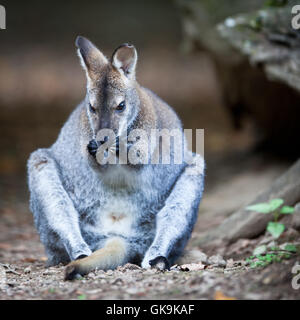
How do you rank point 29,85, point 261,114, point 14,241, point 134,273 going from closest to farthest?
point 134,273 → point 14,241 → point 261,114 → point 29,85

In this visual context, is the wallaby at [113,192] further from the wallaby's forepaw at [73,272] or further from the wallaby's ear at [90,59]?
the wallaby's forepaw at [73,272]

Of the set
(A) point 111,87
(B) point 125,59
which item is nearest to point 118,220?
(A) point 111,87

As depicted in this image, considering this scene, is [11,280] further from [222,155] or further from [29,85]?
[29,85]

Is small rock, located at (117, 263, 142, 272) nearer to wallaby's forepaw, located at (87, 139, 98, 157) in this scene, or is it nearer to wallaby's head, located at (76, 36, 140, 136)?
wallaby's forepaw, located at (87, 139, 98, 157)

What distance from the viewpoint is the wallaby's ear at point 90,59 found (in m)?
5.59

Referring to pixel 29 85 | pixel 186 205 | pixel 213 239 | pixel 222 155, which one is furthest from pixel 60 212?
pixel 29 85

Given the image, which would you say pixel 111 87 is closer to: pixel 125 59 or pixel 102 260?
pixel 125 59

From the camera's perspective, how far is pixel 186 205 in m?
6.08

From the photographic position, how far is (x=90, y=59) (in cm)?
562

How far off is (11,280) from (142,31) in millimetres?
18807

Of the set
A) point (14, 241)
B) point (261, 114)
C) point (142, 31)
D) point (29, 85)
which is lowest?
point (14, 241)

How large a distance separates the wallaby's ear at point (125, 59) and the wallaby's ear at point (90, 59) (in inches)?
6.0

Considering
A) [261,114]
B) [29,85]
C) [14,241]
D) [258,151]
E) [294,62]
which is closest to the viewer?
[294,62]

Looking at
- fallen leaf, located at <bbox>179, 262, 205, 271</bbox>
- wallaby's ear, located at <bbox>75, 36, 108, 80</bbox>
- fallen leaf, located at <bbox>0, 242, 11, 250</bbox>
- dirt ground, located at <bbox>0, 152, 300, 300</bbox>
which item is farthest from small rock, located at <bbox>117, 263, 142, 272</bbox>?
fallen leaf, located at <bbox>0, 242, 11, 250</bbox>
